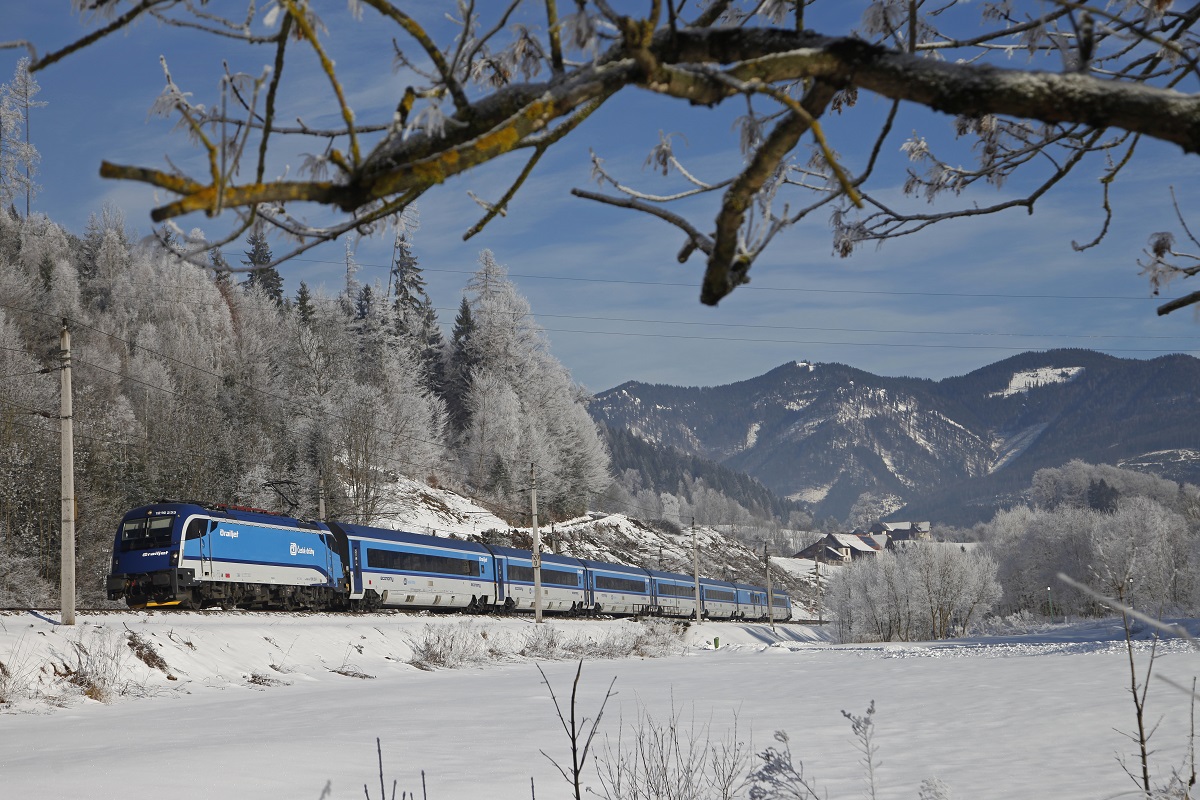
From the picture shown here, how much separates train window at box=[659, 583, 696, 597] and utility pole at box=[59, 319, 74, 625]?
4060 cm

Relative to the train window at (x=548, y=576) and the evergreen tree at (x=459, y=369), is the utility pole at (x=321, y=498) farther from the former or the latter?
the evergreen tree at (x=459, y=369)

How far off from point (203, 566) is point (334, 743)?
54.8ft

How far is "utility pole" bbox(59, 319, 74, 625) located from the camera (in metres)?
18.3

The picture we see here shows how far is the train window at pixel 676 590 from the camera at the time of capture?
56.8 metres

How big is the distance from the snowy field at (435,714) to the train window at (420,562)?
6.47 metres

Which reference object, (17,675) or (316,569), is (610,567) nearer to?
(316,569)

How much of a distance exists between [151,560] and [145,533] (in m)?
0.81

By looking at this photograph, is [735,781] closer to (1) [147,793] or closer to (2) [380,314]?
(1) [147,793]

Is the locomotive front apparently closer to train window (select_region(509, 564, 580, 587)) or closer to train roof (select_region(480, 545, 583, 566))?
train roof (select_region(480, 545, 583, 566))

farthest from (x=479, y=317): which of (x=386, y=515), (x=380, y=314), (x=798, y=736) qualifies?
(x=798, y=736)

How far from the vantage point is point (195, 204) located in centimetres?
219

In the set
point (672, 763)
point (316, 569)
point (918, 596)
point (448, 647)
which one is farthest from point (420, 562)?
point (918, 596)

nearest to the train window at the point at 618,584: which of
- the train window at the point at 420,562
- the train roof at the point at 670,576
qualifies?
the train roof at the point at 670,576

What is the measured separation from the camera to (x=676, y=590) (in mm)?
58469
